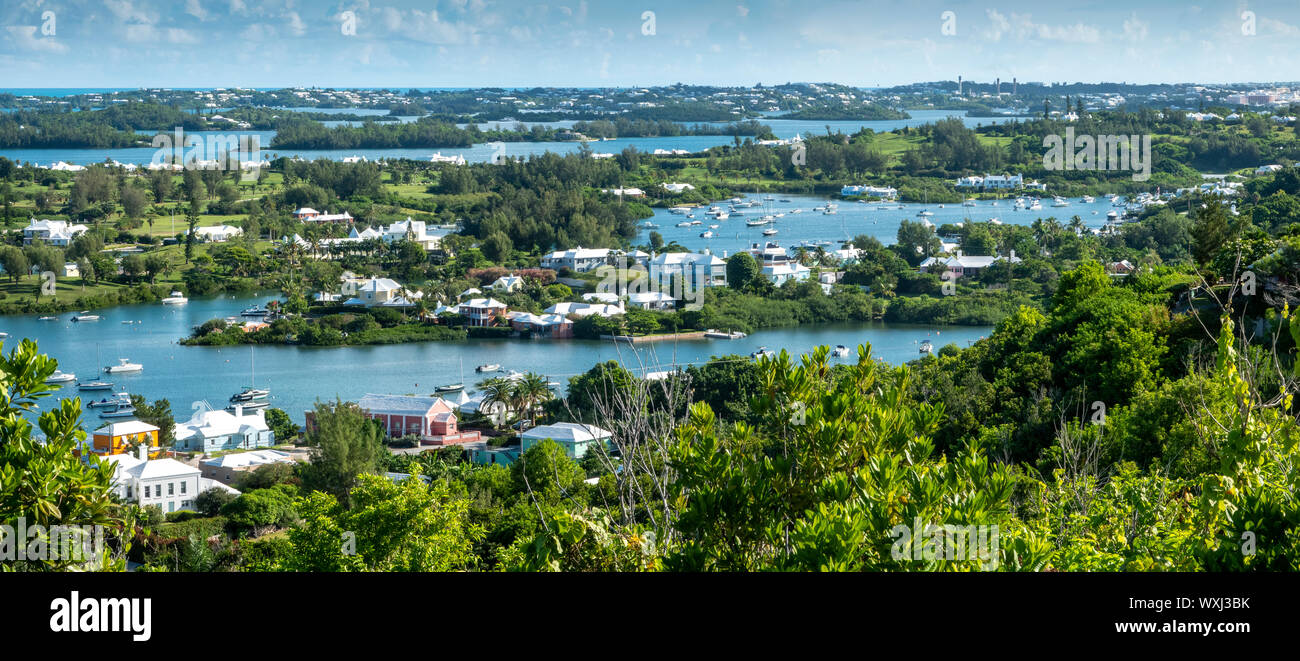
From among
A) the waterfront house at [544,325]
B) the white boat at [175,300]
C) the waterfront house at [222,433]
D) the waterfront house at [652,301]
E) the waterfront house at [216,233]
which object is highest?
the waterfront house at [216,233]

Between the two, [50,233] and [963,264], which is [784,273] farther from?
[50,233]

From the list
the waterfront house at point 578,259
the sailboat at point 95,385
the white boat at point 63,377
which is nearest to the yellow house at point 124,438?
the sailboat at point 95,385

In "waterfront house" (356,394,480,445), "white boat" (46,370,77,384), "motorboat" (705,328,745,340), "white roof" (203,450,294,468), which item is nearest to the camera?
"white roof" (203,450,294,468)

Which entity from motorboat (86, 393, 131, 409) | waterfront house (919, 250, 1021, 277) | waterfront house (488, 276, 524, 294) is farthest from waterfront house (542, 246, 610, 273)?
motorboat (86, 393, 131, 409)

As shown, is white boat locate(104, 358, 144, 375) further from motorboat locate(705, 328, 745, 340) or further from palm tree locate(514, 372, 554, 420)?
motorboat locate(705, 328, 745, 340)

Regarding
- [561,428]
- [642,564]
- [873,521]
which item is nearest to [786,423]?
[642,564]

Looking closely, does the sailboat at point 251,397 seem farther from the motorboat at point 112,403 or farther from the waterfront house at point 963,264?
the waterfront house at point 963,264
